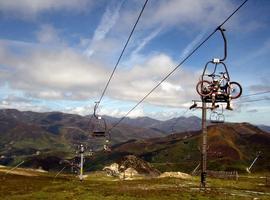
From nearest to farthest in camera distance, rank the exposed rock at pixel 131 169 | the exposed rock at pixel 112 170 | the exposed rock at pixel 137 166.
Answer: the exposed rock at pixel 131 169
the exposed rock at pixel 137 166
the exposed rock at pixel 112 170

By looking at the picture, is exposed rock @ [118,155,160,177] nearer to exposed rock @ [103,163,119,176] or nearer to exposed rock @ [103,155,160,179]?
exposed rock @ [103,155,160,179]

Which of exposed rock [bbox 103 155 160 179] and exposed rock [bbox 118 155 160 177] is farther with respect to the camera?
exposed rock [bbox 118 155 160 177]

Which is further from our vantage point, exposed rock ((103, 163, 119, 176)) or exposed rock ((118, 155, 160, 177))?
exposed rock ((103, 163, 119, 176))

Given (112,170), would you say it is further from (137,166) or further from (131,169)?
(137,166)

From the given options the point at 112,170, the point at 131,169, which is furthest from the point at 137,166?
the point at 112,170

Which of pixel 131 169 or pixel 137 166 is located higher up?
pixel 137 166

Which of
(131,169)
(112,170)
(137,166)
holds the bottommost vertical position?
(112,170)

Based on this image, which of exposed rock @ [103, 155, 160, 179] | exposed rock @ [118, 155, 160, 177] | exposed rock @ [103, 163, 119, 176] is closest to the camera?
exposed rock @ [103, 155, 160, 179]

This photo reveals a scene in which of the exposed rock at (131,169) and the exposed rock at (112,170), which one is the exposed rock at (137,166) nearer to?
the exposed rock at (131,169)

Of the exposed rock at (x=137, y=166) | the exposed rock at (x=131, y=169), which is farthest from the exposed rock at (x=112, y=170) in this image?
the exposed rock at (x=137, y=166)

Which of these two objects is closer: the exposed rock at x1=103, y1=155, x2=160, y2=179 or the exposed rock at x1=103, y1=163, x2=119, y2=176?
the exposed rock at x1=103, y1=155, x2=160, y2=179

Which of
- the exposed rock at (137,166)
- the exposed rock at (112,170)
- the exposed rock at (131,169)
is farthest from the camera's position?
the exposed rock at (112,170)

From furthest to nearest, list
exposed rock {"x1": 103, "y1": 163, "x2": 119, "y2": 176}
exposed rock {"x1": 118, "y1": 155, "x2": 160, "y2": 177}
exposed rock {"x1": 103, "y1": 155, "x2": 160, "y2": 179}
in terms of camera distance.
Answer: exposed rock {"x1": 103, "y1": 163, "x2": 119, "y2": 176} → exposed rock {"x1": 118, "y1": 155, "x2": 160, "y2": 177} → exposed rock {"x1": 103, "y1": 155, "x2": 160, "y2": 179}

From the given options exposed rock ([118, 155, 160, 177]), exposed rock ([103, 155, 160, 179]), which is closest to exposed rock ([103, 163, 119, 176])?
exposed rock ([103, 155, 160, 179])
